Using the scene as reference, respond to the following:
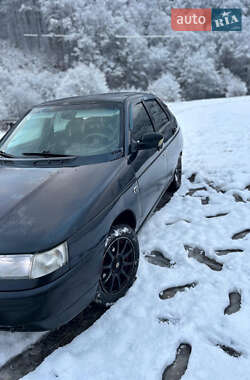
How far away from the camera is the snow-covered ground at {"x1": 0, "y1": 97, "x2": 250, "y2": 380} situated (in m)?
2.16

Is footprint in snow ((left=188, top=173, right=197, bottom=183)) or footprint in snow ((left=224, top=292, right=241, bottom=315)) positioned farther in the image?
footprint in snow ((left=188, top=173, right=197, bottom=183))

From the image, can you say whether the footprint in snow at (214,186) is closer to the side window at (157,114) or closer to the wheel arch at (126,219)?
the side window at (157,114)

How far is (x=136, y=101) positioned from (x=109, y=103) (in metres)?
0.42

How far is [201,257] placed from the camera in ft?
11.0

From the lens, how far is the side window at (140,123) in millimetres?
3377

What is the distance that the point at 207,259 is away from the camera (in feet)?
10.9

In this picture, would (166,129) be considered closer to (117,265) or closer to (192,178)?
(192,178)

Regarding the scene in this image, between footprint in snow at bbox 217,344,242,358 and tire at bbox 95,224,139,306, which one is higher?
tire at bbox 95,224,139,306

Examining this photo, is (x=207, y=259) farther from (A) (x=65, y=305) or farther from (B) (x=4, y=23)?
(B) (x=4, y=23)

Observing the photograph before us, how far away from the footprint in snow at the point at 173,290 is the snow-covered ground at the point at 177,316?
0.04m

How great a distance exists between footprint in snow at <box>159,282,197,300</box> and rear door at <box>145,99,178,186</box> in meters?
1.58

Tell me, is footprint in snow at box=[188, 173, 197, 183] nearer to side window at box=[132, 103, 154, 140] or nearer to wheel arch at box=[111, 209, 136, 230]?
side window at box=[132, 103, 154, 140]

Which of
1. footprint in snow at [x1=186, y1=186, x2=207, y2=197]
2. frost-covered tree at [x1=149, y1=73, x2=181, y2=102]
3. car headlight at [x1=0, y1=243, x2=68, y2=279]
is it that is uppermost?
car headlight at [x1=0, y1=243, x2=68, y2=279]

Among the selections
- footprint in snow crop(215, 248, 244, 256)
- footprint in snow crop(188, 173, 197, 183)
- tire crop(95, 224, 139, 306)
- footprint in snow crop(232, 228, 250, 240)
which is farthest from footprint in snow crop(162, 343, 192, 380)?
footprint in snow crop(188, 173, 197, 183)
